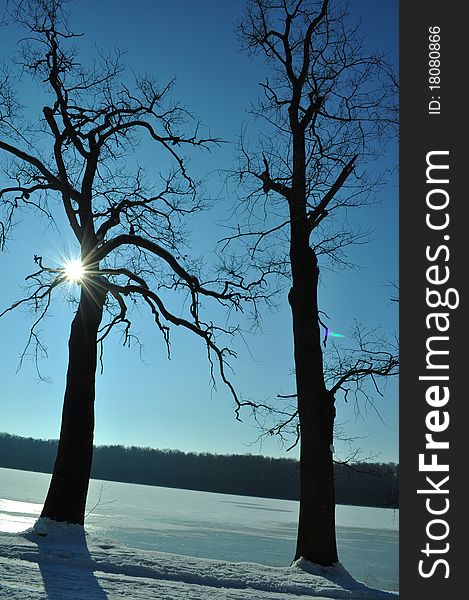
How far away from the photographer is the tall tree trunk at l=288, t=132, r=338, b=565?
9789 mm

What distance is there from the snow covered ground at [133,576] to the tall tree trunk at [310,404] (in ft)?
1.60

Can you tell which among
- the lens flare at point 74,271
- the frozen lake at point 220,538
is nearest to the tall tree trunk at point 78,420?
the lens flare at point 74,271

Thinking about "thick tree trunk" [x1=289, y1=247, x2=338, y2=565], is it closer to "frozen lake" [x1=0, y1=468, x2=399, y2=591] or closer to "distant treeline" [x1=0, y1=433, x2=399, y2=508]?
"frozen lake" [x1=0, y1=468, x2=399, y2=591]

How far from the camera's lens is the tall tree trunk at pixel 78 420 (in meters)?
10.8

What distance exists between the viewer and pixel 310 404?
33.8 feet

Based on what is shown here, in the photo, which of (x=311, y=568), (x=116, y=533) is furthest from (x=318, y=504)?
(x=116, y=533)

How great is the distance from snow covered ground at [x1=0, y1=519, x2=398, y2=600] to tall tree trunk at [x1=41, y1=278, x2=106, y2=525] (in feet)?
4.07

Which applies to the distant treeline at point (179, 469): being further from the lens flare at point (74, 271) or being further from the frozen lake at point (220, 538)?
the lens flare at point (74, 271)

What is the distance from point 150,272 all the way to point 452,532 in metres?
9.19

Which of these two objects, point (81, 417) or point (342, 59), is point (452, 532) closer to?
point (81, 417)

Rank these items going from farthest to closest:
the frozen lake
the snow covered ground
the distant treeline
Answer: the distant treeline
the frozen lake
the snow covered ground

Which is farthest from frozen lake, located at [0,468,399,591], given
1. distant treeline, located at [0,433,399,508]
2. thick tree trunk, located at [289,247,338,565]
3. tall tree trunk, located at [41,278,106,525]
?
distant treeline, located at [0,433,399,508]

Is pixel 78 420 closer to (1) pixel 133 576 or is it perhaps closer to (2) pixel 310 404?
(2) pixel 310 404

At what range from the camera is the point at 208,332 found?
13.2 metres
